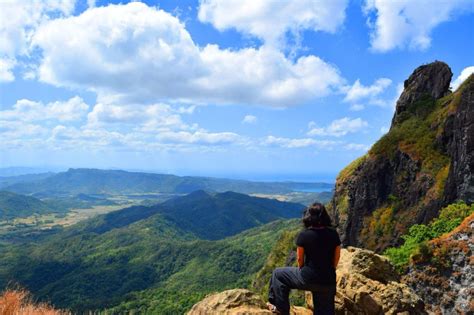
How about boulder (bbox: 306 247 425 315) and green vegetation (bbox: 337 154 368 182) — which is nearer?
boulder (bbox: 306 247 425 315)

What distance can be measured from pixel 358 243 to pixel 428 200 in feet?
45.8

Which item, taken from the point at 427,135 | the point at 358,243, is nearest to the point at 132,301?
the point at 358,243

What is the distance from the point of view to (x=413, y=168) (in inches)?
2395

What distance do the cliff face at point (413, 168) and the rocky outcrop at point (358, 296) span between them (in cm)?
3450

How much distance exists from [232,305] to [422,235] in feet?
77.7

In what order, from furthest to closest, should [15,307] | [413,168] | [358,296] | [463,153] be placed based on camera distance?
[413,168] < [463,153] < [358,296] < [15,307]

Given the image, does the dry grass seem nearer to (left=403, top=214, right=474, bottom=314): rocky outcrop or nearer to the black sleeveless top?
the black sleeveless top

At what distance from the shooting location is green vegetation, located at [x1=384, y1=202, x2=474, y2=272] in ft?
77.4

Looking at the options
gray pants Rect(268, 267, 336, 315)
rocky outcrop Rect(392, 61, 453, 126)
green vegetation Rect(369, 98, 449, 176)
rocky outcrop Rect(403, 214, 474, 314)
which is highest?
rocky outcrop Rect(392, 61, 453, 126)

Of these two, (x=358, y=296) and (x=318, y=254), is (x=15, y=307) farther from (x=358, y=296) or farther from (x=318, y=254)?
(x=358, y=296)

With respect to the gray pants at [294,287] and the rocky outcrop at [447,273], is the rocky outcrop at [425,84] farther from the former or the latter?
the gray pants at [294,287]

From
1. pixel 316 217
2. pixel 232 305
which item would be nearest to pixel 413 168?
pixel 316 217

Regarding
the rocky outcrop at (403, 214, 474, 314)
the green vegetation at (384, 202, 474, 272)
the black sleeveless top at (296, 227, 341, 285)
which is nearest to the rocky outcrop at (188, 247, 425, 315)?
the black sleeveless top at (296, 227, 341, 285)

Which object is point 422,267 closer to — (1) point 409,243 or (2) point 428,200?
(1) point 409,243
